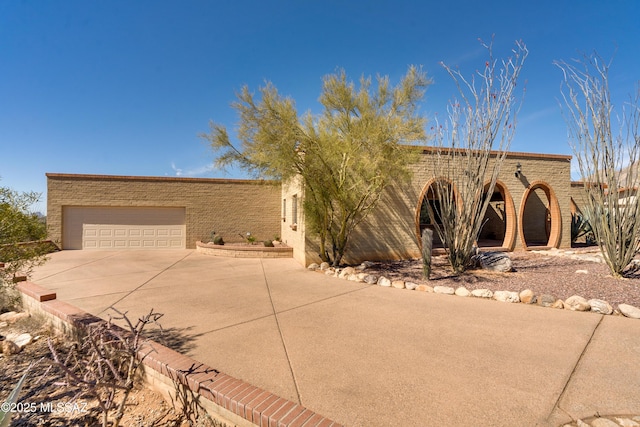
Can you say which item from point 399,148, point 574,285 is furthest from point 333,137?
point 574,285

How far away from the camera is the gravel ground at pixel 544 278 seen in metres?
5.77

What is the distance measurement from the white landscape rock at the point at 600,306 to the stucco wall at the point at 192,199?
10989 millimetres

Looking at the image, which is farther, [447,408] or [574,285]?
[574,285]

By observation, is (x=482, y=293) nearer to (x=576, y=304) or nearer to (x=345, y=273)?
(x=576, y=304)

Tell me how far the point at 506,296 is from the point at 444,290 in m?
1.13

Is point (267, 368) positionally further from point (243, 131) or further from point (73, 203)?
point (73, 203)

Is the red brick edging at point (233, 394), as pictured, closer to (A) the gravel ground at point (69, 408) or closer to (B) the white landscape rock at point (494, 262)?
(A) the gravel ground at point (69, 408)

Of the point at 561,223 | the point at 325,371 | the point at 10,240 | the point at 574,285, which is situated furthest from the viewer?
the point at 561,223

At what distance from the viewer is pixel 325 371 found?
3.15 meters

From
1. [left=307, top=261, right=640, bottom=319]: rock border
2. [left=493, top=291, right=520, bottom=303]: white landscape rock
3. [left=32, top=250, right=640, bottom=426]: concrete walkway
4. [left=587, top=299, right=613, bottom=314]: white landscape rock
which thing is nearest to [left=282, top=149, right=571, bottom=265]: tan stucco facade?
[left=307, top=261, right=640, bottom=319]: rock border

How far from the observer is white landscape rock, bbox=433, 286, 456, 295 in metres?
6.24

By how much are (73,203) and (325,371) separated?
50.5ft

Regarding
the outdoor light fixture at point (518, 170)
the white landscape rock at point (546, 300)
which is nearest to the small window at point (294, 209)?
the white landscape rock at point (546, 300)

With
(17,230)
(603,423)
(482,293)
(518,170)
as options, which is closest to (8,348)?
(17,230)
